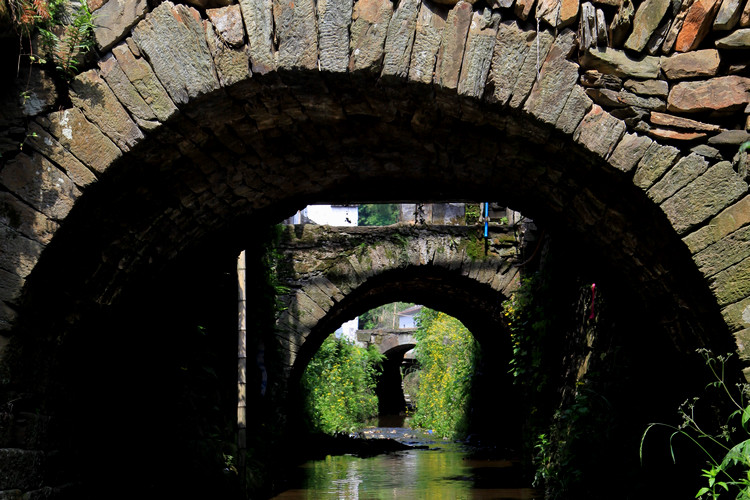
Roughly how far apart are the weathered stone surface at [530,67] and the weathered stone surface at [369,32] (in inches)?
22.7

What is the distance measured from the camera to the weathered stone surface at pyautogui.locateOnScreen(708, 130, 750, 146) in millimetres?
3373

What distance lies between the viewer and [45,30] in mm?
3500

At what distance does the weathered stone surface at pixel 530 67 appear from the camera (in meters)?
3.40

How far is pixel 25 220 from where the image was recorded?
3521mm

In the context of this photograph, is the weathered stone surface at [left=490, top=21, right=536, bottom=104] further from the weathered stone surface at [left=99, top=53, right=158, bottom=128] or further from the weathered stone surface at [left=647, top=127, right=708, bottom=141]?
the weathered stone surface at [left=99, top=53, right=158, bottom=128]

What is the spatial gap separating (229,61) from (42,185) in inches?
37.8

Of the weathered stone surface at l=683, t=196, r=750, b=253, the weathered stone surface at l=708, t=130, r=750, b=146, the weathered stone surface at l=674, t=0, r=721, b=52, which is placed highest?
the weathered stone surface at l=674, t=0, r=721, b=52

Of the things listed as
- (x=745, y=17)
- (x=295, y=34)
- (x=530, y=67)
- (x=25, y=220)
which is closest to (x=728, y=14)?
(x=745, y=17)

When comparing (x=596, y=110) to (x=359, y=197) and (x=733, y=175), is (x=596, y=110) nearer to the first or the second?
(x=733, y=175)

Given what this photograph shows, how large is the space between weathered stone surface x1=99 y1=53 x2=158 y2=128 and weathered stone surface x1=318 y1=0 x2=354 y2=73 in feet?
2.53

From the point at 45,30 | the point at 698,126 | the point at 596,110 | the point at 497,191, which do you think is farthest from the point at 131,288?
the point at 698,126

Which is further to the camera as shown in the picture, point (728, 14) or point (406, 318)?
point (406, 318)

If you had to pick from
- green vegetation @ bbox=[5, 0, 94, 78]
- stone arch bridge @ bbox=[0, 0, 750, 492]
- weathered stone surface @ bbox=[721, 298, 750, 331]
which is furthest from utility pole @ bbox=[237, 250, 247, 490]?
weathered stone surface @ bbox=[721, 298, 750, 331]

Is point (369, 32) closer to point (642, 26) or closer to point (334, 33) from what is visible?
point (334, 33)
